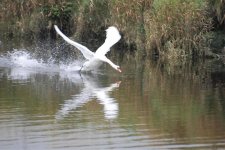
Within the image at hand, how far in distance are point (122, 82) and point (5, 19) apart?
45.4 feet

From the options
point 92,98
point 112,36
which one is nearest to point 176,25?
point 112,36

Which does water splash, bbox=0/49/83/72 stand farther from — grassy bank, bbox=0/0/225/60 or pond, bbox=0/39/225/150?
grassy bank, bbox=0/0/225/60

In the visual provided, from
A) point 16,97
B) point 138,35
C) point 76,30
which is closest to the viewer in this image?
point 16,97

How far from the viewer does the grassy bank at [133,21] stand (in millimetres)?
21344

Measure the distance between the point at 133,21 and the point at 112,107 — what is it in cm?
1125

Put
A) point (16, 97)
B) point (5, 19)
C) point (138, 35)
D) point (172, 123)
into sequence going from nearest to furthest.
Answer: point (172, 123)
point (16, 97)
point (138, 35)
point (5, 19)

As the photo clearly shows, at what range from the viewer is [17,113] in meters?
11.9

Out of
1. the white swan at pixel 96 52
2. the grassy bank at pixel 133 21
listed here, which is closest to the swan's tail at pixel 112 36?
the white swan at pixel 96 52

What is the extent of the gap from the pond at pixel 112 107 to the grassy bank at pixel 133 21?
198 cm

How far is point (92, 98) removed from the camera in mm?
13695

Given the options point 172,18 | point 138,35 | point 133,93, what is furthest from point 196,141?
point 138,35

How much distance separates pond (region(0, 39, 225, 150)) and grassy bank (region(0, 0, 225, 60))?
6.49ft

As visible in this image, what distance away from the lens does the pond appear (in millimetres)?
9852

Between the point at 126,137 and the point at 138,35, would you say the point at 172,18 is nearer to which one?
the point at 138,35
